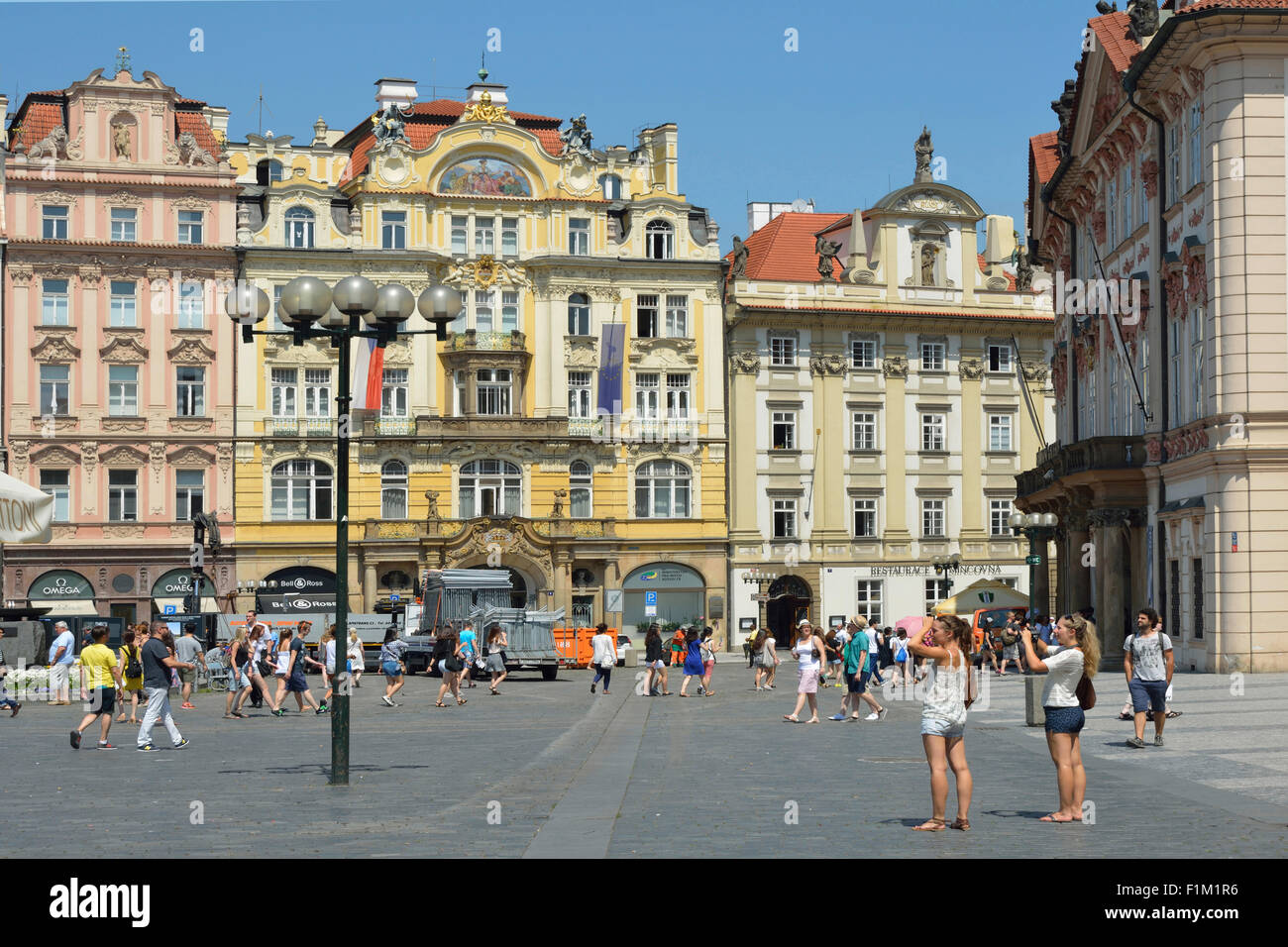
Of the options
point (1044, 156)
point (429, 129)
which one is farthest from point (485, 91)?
point (1044, 156)

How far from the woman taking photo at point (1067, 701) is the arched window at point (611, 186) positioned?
61.4m

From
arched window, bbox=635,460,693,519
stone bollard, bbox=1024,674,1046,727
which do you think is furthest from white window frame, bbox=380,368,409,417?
stone bollard, bbox=1024,674,1046,727

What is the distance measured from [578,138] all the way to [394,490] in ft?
50.8

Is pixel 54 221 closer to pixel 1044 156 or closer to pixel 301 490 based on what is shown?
pixel 301 490

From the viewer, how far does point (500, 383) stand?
7338 centimetres

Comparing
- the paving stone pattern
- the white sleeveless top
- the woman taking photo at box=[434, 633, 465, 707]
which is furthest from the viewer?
the woman taking photo at box=[434, 633, 465, 707]

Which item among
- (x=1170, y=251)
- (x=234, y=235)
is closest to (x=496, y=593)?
(x=234, y=235)

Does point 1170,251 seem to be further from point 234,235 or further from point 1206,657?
point 234,235

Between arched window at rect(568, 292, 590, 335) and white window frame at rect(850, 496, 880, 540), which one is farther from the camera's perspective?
white window frame at rect(850, 496, 880, 540)

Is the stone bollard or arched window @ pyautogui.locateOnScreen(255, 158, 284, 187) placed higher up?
arched window @ pyautogui.locateOnScreen(255, 158, 284, 187)

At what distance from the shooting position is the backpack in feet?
93.2

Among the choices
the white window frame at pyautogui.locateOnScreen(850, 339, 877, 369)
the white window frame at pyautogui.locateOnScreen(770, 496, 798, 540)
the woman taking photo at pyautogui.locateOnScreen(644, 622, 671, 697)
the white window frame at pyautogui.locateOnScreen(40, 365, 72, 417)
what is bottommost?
the woman taking photo at pyautogui.locateOnScreen(644, 622, 671, 697)

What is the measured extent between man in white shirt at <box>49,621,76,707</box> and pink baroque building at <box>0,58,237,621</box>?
29.5 m

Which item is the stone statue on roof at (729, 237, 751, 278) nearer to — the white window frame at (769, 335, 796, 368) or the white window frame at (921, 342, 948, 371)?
the white window frame at (769, 335, 796, 368)
